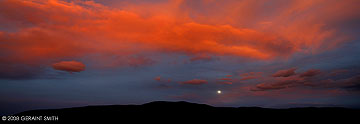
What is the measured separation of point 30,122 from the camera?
44500 mm

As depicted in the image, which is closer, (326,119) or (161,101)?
(326,119)

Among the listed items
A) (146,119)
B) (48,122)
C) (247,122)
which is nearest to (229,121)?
(247,122)

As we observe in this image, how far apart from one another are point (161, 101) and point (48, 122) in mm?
40067

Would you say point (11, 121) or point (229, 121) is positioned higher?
point (11, 121)

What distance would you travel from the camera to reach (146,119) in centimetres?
5109

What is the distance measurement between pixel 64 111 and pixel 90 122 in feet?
62.9

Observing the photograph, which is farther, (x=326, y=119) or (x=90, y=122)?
(x=326, y=119)

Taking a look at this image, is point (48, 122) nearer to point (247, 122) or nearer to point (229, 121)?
point (229, 121)

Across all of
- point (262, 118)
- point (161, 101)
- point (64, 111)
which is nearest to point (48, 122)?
point (64, 111)

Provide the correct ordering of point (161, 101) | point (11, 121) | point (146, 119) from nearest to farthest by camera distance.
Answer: point (11, 121), point (146, 119), point (161, 101)

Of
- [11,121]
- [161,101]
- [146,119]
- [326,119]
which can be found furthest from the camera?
[161,101]

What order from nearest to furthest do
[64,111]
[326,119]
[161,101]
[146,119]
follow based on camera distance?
[146,119]
[326,119]
[64,111]
[161,101]

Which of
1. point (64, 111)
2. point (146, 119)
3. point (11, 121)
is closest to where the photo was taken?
point (11, 121)

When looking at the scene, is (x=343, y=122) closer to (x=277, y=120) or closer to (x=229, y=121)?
(x=277, y=120)
